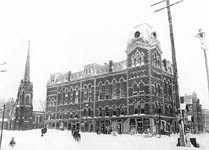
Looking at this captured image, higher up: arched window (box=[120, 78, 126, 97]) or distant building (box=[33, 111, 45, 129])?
arched window (box=[120, 78, 126, 97])

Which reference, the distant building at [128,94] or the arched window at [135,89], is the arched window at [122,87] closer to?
the distant building at [128,94]

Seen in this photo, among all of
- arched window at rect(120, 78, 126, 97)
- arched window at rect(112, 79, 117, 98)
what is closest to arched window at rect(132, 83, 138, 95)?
arched window at rect(120, 78, 126, 97)

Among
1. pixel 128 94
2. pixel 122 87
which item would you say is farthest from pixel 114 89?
pixel 128 94

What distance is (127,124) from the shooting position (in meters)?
46.0

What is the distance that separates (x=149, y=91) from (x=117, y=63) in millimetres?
10687

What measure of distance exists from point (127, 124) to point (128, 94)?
17.3ft

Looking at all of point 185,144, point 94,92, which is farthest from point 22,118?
point 185,144

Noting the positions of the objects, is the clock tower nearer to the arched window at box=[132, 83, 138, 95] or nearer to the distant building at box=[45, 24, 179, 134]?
the distant building at box=[45, 24, 179, 134]

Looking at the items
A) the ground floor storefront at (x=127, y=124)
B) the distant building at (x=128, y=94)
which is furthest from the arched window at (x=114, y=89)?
the ground floor storefront at (x=127, y=124)

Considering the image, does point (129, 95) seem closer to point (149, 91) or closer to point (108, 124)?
point (149, 91)

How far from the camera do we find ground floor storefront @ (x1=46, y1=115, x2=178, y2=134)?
42938 millimetres

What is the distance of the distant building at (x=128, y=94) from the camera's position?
44.2m

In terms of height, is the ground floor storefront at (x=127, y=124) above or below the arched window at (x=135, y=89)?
below

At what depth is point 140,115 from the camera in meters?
43.7
